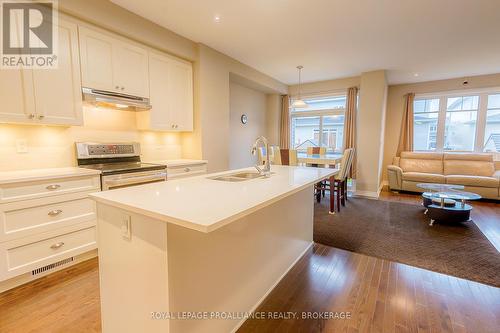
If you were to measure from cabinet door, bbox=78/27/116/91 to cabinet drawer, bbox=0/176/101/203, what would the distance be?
1011 millimetres

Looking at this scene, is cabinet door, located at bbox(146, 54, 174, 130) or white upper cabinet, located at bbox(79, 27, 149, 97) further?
cabinet door, located at bbox(146, 54, 174, 130)

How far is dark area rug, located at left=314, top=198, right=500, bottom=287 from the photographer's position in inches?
91.0

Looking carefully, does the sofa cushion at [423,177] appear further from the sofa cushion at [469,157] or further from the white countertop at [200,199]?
the white countertop at [200,199]

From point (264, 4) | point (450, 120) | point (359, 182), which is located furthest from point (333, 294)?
point (450, 120)

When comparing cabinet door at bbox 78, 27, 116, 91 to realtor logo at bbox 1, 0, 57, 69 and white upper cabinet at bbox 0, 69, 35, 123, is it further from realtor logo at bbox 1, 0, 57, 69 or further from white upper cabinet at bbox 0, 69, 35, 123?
white upper cabinet at bbox 0, 69, 35, 123

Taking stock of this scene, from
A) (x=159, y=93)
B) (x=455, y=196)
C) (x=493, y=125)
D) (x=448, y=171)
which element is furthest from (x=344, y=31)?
(x=493, y=125)

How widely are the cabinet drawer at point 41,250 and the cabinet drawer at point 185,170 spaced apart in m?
1.06

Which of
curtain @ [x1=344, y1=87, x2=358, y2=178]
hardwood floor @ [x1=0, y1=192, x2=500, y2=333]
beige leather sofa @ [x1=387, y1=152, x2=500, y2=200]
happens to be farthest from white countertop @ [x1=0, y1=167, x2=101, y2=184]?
beige leather sofa @ [x1=387, y1=152, x2=500, y2=200]

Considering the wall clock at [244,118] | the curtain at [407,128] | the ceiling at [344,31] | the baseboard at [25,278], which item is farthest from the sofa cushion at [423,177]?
the baseboard at [25,278]

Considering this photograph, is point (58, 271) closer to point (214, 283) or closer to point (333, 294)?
point (214, 283)

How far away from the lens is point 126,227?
1198mm

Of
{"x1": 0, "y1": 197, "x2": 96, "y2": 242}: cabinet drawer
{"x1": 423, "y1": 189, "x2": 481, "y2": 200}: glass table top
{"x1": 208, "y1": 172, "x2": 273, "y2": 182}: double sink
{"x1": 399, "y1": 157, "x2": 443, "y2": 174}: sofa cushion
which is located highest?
{"x1": 208, "y1": 172, "x2": 273, "y2": 182}: double sink

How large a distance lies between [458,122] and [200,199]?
6.82 meters

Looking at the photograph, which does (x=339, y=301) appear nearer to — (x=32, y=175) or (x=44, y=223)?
(x=44, y=223)
